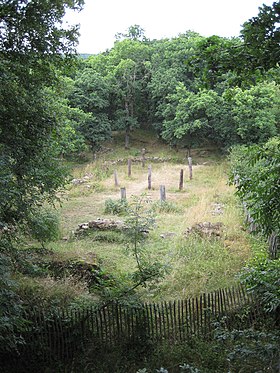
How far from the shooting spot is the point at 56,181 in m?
8.55

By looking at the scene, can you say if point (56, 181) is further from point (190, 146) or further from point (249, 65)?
point (190, 146)

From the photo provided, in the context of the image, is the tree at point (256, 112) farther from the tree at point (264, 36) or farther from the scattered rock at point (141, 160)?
the tree at point (264, 36)

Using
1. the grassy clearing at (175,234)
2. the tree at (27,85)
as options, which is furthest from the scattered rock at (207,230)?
the tree at (27,85)

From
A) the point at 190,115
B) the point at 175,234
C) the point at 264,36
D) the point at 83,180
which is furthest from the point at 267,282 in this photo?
the point at 190,115

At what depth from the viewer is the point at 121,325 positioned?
22.2ft

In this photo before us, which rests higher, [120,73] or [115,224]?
[120,73]

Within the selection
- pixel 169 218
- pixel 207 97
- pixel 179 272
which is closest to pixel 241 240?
pixel 179 272

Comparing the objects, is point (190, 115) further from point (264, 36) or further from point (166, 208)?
point (264, 36)

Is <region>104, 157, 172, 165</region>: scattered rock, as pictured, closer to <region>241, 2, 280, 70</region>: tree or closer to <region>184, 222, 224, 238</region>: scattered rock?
<region>184, 222, 224, 238</region>: scattered rock

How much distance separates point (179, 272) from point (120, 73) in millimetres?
31875

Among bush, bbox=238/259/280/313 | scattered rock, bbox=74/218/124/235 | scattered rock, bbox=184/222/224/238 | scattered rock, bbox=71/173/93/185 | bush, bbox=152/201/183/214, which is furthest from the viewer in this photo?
scattered rock, bbox=71/173/93/185

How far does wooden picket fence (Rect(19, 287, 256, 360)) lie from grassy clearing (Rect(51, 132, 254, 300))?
666 millimetres

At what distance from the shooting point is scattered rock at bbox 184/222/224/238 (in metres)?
12.3

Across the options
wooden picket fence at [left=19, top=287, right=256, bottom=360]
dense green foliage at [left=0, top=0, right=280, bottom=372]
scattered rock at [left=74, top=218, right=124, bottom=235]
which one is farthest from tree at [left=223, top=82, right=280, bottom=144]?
wooden picket fence at [left=19, top=287, right=256, bottom=360]
